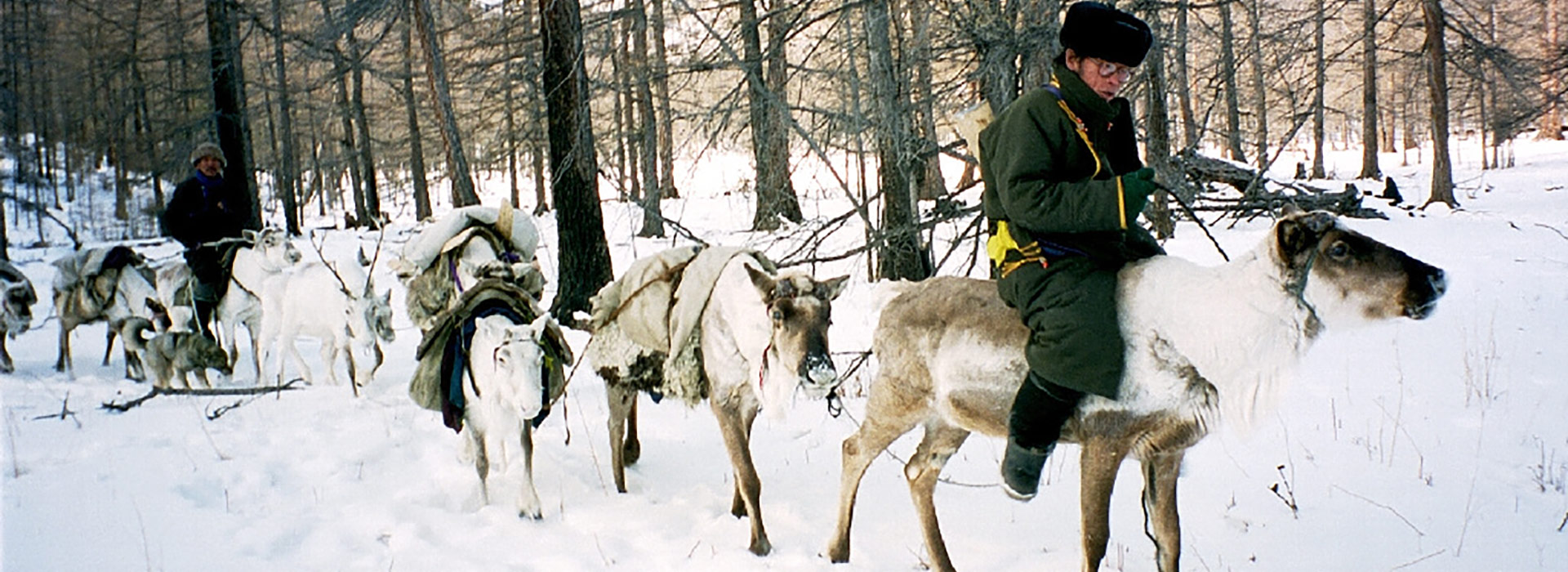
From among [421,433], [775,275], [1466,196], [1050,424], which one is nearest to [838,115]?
[775,275]

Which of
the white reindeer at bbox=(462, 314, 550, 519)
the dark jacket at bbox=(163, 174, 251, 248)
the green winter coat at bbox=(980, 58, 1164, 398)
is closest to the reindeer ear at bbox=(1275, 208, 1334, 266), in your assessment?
the green winter coat at bbox=(980, 58, 1164, 398)

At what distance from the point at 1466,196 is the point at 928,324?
25.4m

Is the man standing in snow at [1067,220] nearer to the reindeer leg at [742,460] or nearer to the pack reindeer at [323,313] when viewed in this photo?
the reindeer leg at [742,460]

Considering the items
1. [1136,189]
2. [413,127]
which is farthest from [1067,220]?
[413,127]

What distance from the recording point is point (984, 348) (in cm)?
372

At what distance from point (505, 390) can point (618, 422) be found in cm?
86

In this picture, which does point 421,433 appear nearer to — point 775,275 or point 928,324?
point 775,275

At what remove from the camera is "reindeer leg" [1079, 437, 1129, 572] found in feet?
11.0

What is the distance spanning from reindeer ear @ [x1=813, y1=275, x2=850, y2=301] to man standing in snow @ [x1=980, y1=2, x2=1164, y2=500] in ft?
3.48

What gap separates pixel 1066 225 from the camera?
10.1ft

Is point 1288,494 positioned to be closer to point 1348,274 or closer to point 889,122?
point 1348,274

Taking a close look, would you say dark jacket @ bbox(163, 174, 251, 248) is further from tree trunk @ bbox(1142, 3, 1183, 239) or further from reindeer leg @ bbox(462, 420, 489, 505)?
tree trunk @ bbox(1142, 3, 1183, 239)

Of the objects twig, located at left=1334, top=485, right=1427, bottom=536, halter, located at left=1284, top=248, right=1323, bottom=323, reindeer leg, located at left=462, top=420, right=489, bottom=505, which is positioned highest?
halter, located at left=1284, top=248, right=1323, bottom=323

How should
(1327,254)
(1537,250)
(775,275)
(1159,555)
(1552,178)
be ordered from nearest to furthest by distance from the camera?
(1327,254)
(1159,555)
(775,275)
(1537,250)
(1552,178)
